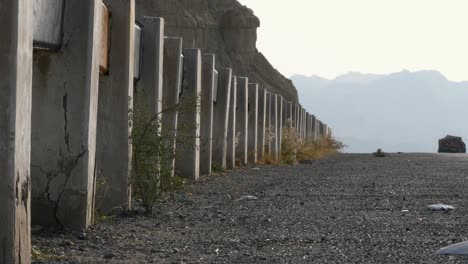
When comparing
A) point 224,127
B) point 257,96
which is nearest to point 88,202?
point 224,127

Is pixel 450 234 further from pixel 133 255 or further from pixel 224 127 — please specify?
pixel 224 127

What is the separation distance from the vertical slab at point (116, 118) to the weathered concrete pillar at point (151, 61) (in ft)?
Result: 6.88

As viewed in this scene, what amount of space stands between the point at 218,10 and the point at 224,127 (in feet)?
127

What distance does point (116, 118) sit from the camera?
819cm

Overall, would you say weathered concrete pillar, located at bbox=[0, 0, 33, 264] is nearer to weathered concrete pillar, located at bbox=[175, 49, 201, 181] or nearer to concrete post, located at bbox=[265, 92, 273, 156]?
weathered concrete pillar, located at bbox=[175, 49, 201, 181]

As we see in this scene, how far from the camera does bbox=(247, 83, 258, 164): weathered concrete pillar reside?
842 inches

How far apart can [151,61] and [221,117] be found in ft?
22.7

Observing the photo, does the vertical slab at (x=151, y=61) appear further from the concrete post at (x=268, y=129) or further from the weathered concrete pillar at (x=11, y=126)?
the concrete post at (x=268, y=129)

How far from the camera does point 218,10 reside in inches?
2180

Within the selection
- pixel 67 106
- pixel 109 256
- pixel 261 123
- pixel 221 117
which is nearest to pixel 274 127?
pixel 261 123

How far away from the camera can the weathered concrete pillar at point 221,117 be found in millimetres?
17078

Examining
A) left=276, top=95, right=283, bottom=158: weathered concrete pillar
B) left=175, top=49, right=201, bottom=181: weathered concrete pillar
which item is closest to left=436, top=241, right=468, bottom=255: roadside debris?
left=175, top=49, right=201, bottom=181: weathered concrete pillar

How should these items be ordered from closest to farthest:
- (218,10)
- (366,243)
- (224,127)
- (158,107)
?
(366,243)
(158,107)
(224,127)
(218,10)

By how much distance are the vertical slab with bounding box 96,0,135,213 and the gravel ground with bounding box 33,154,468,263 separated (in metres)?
0.32
